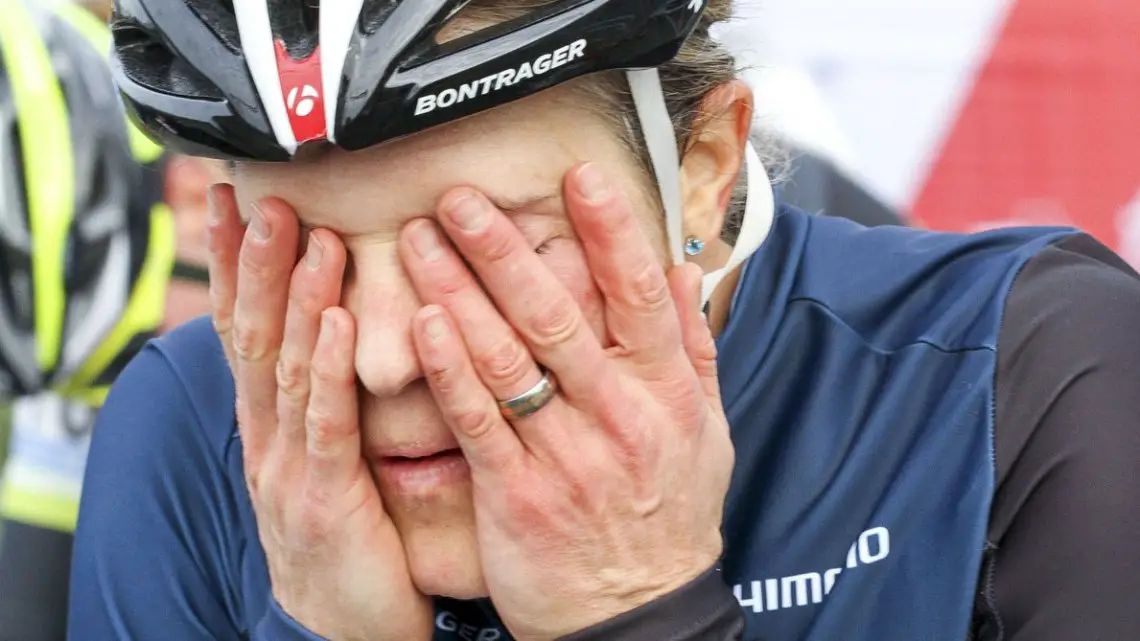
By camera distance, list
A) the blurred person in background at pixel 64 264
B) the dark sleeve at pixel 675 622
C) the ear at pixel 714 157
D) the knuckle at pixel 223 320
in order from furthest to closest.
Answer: the blurred person in background at pixel 64 264 → the ear at pixel 714 157 → the knuckle at pixel 223 320 → the dark sleeve at pixel 675 622

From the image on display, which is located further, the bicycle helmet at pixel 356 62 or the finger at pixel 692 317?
the finger at pixel 692 317

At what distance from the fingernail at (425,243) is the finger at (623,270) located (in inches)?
5.3

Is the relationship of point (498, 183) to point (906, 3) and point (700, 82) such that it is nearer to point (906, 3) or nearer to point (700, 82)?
point (700, 82)

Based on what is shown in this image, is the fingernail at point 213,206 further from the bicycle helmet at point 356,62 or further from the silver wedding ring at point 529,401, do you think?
the silver wedding ring at point 529,401

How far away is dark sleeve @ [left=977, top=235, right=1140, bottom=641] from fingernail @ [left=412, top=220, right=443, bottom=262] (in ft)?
2.14

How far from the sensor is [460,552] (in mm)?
1301

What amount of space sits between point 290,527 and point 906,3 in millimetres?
2904

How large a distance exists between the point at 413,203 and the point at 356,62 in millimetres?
135

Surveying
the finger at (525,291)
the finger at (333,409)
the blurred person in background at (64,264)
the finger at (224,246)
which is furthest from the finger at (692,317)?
the blurred person in background at (64,264)

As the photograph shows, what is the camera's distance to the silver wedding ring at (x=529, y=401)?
1.18 metres

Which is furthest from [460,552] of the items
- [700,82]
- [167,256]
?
[167,256]

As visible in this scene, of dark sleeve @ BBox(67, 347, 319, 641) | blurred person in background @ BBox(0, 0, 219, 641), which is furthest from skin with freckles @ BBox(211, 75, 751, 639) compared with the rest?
blurred person in background @ BBox(0, 0, 219, 641)

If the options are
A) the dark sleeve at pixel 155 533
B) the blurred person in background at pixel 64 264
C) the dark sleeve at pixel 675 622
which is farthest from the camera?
the blurred person in background at pixel 64 264

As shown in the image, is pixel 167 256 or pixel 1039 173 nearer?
pixel 167 256
